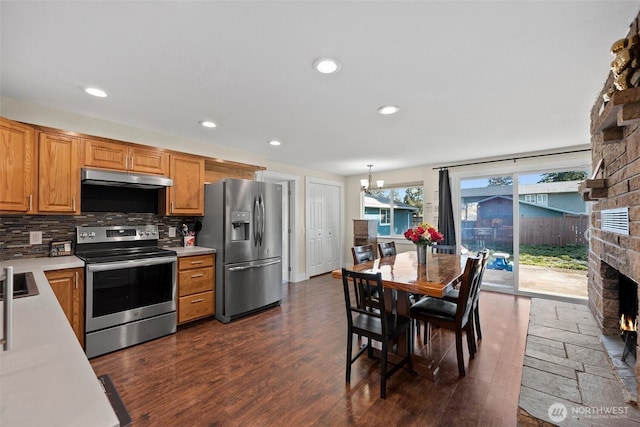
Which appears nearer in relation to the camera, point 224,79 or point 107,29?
point 107,29

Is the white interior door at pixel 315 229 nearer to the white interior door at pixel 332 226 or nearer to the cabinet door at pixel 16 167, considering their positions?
the white interior door at pixel 332 226

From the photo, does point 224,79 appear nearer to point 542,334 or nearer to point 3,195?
point 3,195

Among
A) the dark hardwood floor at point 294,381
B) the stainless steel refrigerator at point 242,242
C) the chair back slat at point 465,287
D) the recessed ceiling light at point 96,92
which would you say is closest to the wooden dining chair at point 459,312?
the chair back slat at point 465,287

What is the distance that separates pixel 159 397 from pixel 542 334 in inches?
113

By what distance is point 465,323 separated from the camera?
228cm

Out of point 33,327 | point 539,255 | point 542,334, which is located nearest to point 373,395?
point 542,334

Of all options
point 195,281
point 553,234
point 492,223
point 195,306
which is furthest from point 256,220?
point 553,234

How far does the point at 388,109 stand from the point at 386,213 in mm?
3766

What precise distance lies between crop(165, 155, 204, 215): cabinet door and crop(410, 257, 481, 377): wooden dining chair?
2.78 metres

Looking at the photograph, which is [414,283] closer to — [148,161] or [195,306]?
[195,306]

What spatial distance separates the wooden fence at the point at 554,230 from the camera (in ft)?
13.0

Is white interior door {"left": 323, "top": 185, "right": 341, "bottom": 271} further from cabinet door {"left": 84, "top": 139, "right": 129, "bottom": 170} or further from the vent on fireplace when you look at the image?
the vent on fireplace

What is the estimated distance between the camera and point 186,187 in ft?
11.2

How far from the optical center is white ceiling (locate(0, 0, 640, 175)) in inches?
55.8
